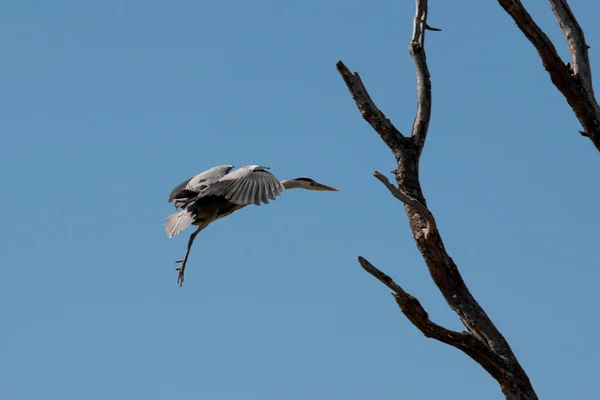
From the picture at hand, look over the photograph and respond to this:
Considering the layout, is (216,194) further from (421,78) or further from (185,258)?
(421,78)

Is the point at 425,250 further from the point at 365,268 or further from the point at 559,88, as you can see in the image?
the point at 559,88

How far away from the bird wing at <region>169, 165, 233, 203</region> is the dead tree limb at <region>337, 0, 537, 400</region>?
7.87ft

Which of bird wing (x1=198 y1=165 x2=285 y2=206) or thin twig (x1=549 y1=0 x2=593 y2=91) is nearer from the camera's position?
thin twig (x1=549 y1=0 x2=593 y2=91)

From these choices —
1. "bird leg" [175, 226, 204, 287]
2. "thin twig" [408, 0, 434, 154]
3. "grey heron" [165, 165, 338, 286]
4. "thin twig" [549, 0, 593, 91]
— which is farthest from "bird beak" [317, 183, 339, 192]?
"thin twig" [549, 0, 593, 91]

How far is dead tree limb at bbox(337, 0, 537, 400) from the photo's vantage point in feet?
19.9

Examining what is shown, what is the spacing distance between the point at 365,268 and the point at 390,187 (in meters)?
0.51

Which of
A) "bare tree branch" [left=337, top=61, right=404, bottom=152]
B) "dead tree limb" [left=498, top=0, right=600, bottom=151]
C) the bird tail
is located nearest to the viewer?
"dead tree limb" [left=498, top=0, right=600, bottom=151]

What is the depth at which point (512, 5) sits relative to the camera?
257 inches

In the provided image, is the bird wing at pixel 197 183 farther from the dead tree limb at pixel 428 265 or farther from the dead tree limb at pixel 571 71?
the dead tree limb at pixel 571 71

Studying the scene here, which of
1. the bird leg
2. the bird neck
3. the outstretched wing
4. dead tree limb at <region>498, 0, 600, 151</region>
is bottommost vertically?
dead tree limb at <region>498, 0, 600, 151</region>

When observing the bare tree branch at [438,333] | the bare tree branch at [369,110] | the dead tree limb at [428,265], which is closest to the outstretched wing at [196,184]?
the bare tree branch at [369,110]

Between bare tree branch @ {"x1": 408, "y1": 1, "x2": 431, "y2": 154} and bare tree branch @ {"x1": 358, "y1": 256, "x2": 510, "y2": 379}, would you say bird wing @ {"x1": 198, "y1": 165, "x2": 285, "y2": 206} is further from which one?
bare tree branch @ {"x1": 358, "y1": 256, "x2": 510, "y2": 379}

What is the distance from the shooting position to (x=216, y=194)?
839 cm

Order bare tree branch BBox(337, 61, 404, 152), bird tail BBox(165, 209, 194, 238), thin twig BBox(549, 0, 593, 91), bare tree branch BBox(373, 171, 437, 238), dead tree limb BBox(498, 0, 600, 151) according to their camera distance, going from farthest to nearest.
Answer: bird tail BBox(165, 209, 194, 238), bare tree branch BBox(337, 61, 404, 152), thin twig BBox(549, 0, 593, 91), dead tree limb BBox(498, 0, 600, 151), bare tree branch BBox(373, 171, 437, 238)
